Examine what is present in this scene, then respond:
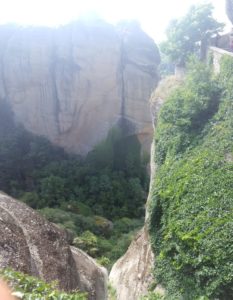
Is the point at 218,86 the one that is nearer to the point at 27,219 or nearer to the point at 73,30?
the point at 27,219

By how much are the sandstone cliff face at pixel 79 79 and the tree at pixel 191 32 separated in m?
10.3

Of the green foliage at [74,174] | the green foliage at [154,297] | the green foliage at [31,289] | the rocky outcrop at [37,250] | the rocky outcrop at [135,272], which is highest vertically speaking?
the green foliage at [31,289]

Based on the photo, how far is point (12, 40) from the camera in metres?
31.7

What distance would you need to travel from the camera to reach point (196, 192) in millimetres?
11445

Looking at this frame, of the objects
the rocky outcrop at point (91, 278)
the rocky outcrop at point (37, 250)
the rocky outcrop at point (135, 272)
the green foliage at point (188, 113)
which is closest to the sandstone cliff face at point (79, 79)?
the green foliage at point (188, 113)

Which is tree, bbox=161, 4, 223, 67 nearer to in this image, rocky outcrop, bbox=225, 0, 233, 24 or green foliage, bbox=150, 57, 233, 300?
rocky outcrop, bbox=225, 0, 233, 24

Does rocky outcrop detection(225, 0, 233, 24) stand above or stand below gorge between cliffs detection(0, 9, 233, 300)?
above

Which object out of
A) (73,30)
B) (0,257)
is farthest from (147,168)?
(0,257)

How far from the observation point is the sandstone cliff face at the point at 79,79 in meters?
31.4

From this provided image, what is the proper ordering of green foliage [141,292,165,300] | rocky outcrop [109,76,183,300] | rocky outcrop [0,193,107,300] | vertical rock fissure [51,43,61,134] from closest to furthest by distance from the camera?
rocky outcrop [0,193,107,300]
green foliage [141,292,165,300]
rocky outcrop [109,76,183,300]
vertical rock fissure [51,43,61,134]

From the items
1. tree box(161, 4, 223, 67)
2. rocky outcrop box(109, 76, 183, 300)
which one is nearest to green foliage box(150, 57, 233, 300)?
rocky outcrop box(109, 76, 183, 300)

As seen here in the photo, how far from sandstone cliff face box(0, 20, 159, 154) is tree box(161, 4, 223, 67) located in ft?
33.9

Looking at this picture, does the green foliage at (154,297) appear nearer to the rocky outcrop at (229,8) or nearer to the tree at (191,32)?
the tree at (191,32)

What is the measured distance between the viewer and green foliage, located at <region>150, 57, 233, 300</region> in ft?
32.4
